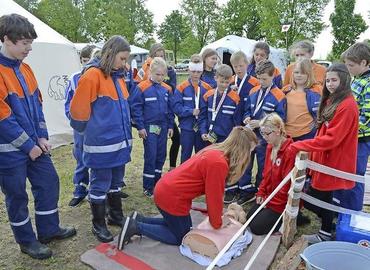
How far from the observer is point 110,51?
3293 mm

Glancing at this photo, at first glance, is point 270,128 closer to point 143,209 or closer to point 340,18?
point 143,209

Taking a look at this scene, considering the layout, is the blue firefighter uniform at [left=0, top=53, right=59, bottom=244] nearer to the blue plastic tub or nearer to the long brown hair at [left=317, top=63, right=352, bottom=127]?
the blue plastic tub

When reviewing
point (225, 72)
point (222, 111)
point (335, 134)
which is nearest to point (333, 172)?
point (335, 134)

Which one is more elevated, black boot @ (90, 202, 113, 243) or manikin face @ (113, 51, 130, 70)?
manikin face @ (113, 51, 130, 70)

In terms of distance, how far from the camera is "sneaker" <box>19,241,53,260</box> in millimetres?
3246

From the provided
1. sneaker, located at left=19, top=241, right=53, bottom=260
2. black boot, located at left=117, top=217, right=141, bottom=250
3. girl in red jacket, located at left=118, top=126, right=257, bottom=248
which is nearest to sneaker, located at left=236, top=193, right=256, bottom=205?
girl in red jacket, located at left=118, top=126, right=257, bottom=248

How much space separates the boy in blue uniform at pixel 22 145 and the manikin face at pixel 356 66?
2.91 metres

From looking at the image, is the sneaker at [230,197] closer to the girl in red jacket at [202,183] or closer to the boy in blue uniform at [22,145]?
the girl in red jacket at [202,183]

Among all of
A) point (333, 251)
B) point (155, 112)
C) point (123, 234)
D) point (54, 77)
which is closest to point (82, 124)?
point (123, 234)

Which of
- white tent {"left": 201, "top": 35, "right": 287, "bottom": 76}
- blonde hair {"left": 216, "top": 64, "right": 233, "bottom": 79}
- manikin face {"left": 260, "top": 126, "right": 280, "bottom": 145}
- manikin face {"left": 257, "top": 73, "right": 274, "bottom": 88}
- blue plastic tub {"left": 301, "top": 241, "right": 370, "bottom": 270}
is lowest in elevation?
blue plastic tub {"left": 301, "top": 241, "right": 370, "bottom": 270}

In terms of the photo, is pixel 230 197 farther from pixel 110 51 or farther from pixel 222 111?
pixel 110 51

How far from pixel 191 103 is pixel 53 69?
394 centimetres

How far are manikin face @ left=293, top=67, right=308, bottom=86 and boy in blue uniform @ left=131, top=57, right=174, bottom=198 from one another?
62.1 inches

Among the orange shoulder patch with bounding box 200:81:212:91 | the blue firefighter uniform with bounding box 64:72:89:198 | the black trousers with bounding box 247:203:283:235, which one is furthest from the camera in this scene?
the orange shoulder patch with bounding box 200:81:212:91
